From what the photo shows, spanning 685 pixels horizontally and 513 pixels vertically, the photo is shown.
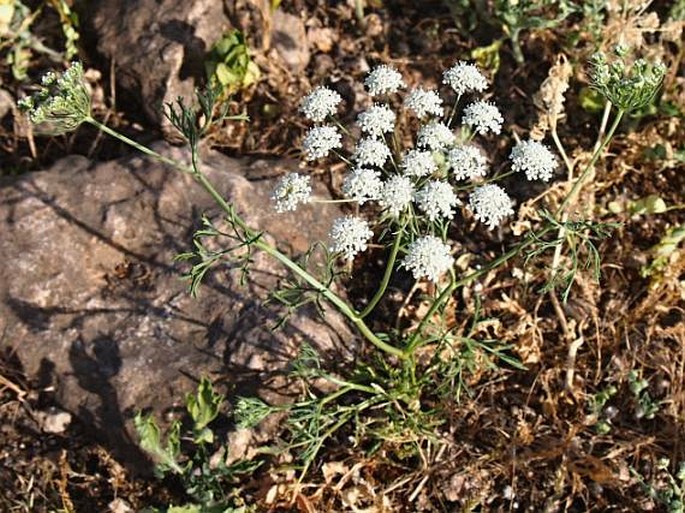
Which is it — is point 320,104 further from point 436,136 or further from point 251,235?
point 251,235

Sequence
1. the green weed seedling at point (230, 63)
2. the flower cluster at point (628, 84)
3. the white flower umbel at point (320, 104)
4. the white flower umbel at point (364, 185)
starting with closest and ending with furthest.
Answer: the flower cluster at point (628, 84) < the white flower umbel at point (364, 185) < the white flower umbel at point (320, 104) < the green weed seedling at point (230, 63)

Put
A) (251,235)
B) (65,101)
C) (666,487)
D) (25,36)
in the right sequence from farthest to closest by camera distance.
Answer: (25,36)
(666,487)
(251,235)
(65,101)

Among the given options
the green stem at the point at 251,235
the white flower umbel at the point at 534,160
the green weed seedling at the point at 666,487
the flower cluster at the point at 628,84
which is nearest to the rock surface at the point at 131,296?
the green stem at the point at 251,235

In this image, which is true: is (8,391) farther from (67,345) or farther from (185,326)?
(185,326)

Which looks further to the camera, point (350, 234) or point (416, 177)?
point (416, 177)

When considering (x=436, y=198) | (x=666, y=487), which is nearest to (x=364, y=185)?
(x=436, y=198)

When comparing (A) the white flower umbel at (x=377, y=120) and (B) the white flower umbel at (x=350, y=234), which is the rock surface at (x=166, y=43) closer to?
(A) the white flower umbel at (x=377, y=120)

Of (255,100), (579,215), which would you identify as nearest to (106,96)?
(255,100)
